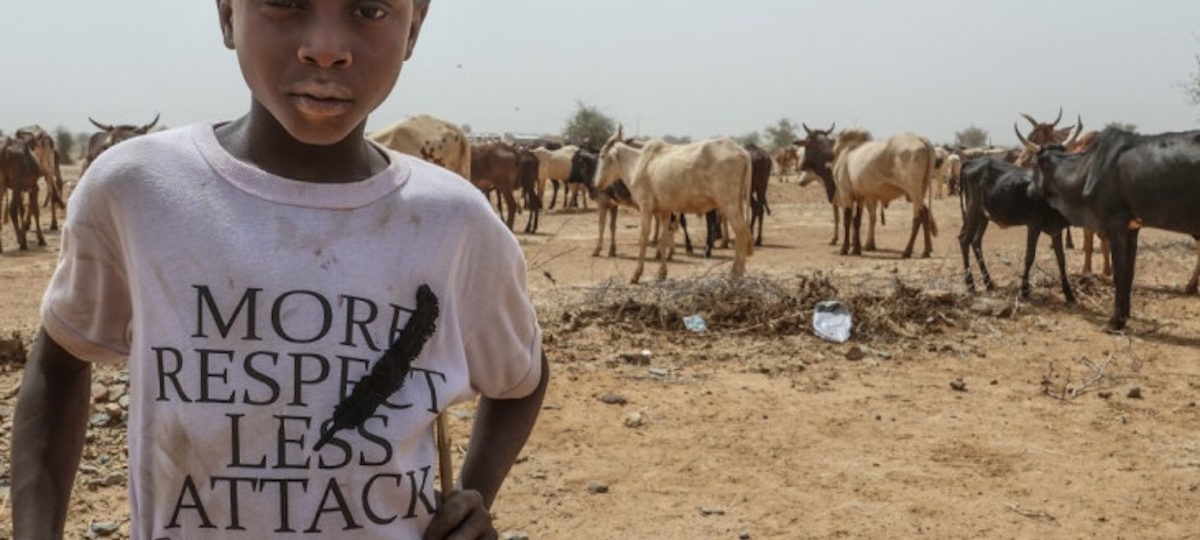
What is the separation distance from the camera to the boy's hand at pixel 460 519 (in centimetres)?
150

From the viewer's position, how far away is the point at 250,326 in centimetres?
136

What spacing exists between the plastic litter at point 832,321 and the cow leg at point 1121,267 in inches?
105

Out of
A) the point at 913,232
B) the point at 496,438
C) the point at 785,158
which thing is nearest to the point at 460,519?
the point at 496,438

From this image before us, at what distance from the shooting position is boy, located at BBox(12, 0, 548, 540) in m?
1.36

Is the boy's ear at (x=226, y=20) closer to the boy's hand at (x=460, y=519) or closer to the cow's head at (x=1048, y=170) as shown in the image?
the boy's hand at (x=460, y=519)

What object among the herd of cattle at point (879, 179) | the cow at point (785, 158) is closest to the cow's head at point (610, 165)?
the herd of cattle at point (879, 179)

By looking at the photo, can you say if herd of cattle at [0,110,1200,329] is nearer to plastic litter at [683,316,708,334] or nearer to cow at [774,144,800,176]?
plastic litter at [683,316,708,334]

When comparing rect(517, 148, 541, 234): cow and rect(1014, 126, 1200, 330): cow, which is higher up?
rect(1014, 126, 1200, 330): cow

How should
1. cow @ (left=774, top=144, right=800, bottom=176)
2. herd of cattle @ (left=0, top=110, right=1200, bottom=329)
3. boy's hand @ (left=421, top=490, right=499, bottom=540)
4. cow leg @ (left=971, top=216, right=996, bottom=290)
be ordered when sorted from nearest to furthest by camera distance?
boy's hand @ (left=421, top=490, right=499, bottom=540) → herd of cattle @ (left=0, top=110, right=1200, bottom=329) → cow leg @ (left=971, top=216, right=996, bottom=290) → cow @ (left=774, top=144, right=800, bottom=176)

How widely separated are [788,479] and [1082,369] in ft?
12.1

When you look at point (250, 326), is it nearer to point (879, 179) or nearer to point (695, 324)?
point (695, 324)

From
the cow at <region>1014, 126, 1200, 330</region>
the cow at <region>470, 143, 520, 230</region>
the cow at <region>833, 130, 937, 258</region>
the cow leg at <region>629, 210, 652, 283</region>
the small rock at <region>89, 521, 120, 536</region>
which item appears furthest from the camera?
the cow at <region>470, 143, 520, 230</region>

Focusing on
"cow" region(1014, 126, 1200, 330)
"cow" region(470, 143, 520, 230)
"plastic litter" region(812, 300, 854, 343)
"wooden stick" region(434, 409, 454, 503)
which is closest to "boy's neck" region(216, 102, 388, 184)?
"wooden stick" region(434, 409, 454, 503)

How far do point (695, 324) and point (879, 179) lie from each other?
30.1 feet
